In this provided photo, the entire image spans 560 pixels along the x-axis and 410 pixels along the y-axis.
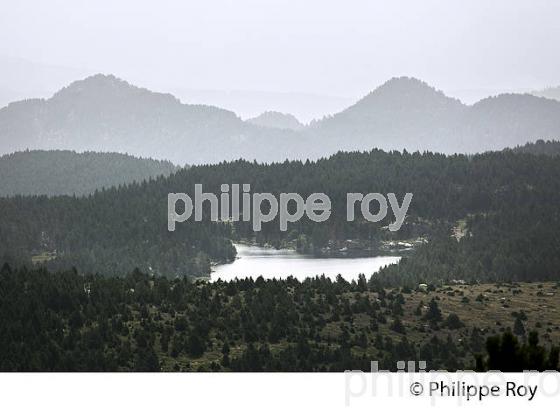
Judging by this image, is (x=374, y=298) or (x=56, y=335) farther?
(x=374, y=298)

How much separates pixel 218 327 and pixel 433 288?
154 feet

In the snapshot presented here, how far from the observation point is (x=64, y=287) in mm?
117625

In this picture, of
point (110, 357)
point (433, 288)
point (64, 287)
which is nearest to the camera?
point (110, 357)

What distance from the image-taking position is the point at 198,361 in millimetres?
98812

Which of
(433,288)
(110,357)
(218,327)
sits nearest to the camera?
(110,357)

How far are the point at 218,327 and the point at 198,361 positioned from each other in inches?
460
